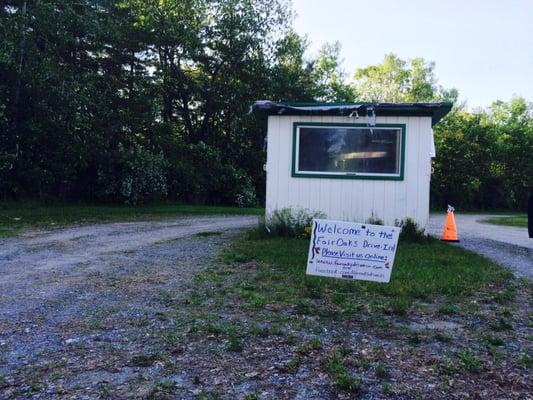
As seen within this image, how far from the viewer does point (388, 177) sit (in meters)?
9.79

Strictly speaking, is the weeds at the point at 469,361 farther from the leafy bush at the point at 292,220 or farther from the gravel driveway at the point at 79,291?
the leafy bush at the point at 292,220

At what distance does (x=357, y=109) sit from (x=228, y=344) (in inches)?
267

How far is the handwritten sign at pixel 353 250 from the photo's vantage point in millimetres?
5324

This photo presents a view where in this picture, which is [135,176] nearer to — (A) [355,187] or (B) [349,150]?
(B) [349,150]

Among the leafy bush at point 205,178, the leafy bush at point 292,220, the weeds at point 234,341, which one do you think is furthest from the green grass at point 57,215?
the weeds at point 234,341

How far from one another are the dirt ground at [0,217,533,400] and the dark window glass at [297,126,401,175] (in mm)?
3980

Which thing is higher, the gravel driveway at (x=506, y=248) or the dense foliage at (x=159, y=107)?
the dense foliage at (x=159, y=107)

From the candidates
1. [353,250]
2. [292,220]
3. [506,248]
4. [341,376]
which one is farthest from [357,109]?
[341,376]

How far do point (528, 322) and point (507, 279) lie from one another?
208 centimetres

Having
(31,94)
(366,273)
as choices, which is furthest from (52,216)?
(366,273)

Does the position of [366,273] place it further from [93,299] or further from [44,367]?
[44,367]

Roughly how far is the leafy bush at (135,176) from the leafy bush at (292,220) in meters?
11.4

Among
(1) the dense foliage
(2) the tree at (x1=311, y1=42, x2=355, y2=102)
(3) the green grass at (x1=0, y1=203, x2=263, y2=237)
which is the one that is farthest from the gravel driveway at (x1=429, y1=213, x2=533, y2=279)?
(2) the tree at (x1=311, y1=42, x2=355, y2=102)

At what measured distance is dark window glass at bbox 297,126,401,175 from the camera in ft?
32.3
